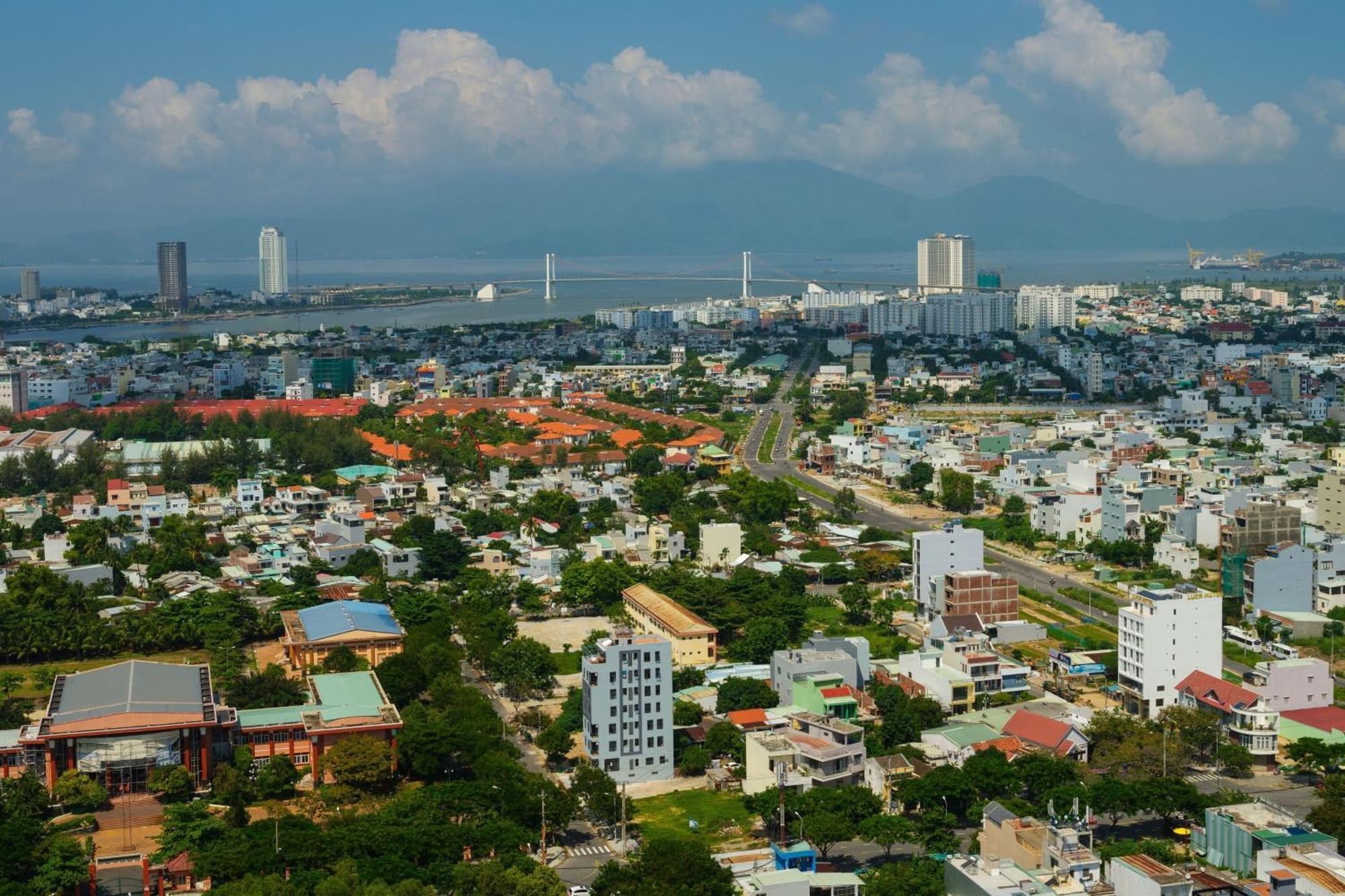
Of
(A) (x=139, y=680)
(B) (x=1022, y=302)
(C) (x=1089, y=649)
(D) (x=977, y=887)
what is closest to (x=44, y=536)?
(A) (x=139, y=680)

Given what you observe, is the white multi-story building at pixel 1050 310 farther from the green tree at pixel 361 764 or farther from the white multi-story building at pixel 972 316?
the green tree at pixel 361 764

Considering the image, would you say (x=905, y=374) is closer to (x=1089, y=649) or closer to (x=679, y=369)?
(x=679, y=369)

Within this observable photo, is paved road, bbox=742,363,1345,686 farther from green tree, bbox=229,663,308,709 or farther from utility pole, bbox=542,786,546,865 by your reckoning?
green tree, bbox=229,663,308,709

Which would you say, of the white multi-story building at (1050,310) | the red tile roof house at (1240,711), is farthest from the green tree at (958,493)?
the white multi-story building at (1050,310)

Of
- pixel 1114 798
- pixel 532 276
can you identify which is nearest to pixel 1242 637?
pixel 1114 798

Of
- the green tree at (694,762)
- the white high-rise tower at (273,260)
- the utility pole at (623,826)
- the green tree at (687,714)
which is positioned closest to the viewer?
the utility pole at (623,826)

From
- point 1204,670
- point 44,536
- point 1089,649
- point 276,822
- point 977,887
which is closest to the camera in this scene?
point 977,887

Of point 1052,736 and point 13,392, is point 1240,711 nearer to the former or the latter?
point 1052,736

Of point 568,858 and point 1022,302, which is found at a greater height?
point 1022,302
